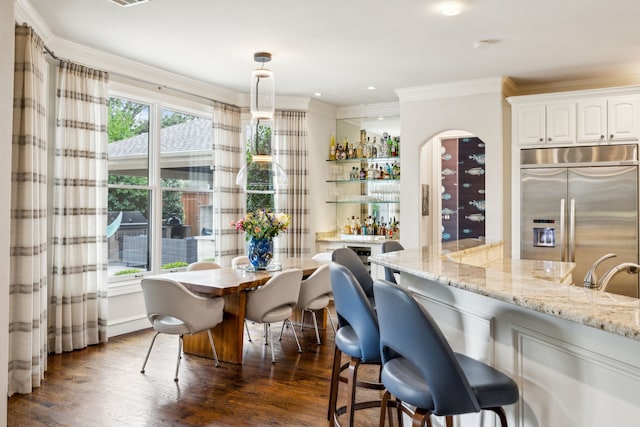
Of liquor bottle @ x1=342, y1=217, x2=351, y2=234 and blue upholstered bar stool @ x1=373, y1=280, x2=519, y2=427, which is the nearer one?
blue upholstered bar stool @ x1=373, y1=280, x2=519, y2=427

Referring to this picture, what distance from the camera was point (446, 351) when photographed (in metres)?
1.46

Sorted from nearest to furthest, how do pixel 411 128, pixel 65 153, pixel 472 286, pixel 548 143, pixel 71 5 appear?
1. pixel 472 286
2. pixel 71 5
3. pixel 65 153
4. pixel 548 143
5. pixel 411 128

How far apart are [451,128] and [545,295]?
4.34 metres

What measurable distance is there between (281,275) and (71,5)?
253 cm

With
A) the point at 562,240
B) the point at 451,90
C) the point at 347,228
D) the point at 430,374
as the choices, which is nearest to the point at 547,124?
the point at 451,90

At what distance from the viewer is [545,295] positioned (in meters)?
1.50

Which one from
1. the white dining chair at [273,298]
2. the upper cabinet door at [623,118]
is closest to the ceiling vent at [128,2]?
the white dining chair at [273,298]

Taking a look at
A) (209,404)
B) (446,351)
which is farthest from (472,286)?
(209,404)

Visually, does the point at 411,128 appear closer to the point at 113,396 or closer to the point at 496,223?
the point at 496,223

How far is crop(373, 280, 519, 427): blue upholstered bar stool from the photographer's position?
1.47 m

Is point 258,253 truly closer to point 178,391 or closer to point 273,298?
point 273,298

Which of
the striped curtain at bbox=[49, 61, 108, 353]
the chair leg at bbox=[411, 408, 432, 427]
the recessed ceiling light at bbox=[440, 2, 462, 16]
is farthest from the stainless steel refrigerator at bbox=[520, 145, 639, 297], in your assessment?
the striped curtain at bbox=[49, 61, 108, 353]

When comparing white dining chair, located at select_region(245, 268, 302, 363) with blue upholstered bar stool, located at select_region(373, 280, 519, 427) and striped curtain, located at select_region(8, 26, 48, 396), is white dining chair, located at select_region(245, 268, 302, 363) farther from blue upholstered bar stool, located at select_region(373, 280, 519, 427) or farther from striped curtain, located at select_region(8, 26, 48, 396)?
blue upholstered bar stool, located at select_region(373, 280, 519, 427)

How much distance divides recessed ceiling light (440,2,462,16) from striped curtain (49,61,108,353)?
3176mm
